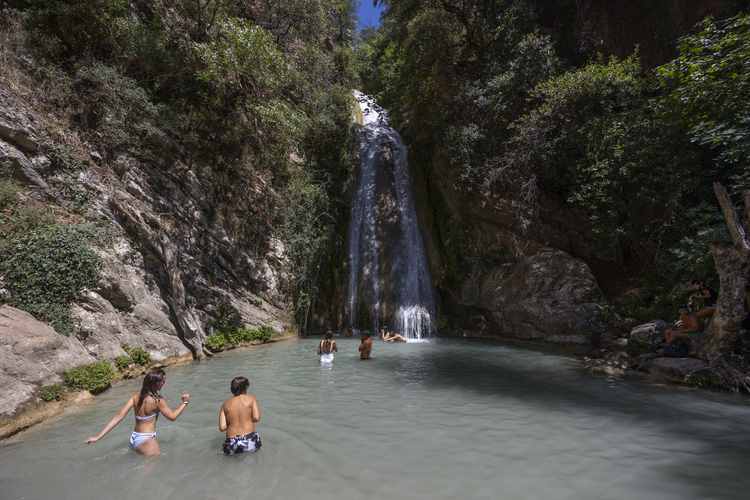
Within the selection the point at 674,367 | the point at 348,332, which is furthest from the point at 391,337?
the point at 674,367

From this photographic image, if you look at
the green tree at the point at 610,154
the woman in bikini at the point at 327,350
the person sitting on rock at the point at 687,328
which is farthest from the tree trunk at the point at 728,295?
the woman in bikini at the point at 327,350

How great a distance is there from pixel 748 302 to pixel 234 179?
48.7 feet

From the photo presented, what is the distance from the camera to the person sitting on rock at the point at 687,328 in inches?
283

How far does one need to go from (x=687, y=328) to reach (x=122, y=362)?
1238 cm

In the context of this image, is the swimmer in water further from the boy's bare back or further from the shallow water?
the boy's bare back

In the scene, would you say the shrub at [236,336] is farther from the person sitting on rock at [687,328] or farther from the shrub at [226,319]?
the person sitting on rock at [687,328]

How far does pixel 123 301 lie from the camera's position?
7340 millimetres

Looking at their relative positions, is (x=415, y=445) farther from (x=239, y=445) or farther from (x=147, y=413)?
(x=147, y=413)

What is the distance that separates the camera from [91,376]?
19.0ft

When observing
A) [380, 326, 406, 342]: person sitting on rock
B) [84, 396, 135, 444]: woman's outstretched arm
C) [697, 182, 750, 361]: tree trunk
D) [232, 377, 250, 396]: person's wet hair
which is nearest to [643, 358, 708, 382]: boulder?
[697, 182, 750, 361]: tree trunk

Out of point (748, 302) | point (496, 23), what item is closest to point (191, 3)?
point (496, 23)

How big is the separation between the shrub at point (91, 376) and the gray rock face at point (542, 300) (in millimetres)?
11758

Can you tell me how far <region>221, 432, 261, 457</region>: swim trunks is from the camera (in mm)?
3646

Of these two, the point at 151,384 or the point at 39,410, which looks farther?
the point at 39,410
